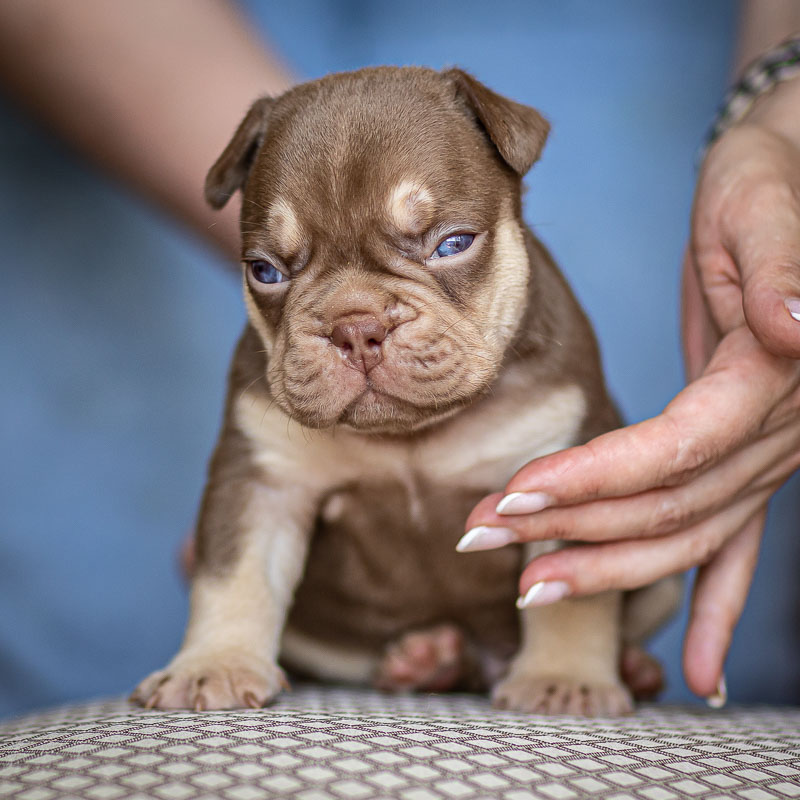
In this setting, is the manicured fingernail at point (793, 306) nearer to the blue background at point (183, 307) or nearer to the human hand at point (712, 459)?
the human hand at point (712, 459)

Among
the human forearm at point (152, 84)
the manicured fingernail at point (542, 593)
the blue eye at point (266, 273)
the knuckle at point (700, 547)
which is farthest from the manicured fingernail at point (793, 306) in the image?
the human forearm at point (152, 84)

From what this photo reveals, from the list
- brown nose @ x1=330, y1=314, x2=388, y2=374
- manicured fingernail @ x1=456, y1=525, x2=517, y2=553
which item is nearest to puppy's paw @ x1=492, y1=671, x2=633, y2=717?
manicured fingernail @ x1=456, y1=525, x2=517, y2=553

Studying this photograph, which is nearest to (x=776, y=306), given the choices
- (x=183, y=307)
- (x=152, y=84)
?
(x=152, y=84)

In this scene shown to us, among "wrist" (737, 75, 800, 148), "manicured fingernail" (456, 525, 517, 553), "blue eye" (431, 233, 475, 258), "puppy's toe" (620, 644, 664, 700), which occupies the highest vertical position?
"wrist" (737, 75, 800, 148)

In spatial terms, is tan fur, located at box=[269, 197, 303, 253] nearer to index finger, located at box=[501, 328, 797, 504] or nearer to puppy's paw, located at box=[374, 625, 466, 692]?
index finger, located at box=[501, 328, 797, 504]

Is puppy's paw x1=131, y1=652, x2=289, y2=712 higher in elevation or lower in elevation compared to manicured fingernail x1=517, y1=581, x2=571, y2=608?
lower

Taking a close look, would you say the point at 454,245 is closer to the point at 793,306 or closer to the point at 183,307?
the point at 793,306
